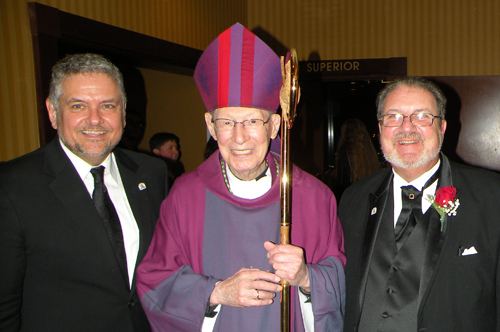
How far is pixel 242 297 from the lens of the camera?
1.61m

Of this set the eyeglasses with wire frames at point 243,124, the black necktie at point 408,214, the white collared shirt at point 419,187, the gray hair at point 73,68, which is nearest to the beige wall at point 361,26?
the gray hair at point 73,68

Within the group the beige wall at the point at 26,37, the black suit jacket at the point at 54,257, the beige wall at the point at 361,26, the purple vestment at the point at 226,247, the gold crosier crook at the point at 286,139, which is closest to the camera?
the gold crosier crook at the point at 286,139

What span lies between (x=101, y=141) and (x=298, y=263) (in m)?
1.05

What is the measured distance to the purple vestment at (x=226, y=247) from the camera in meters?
1.79

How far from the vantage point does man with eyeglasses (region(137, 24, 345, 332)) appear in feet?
5.83

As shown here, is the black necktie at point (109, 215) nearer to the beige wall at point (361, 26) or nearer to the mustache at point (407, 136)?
the mustache at point (407, 136)

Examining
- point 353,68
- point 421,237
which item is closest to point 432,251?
point 421,237

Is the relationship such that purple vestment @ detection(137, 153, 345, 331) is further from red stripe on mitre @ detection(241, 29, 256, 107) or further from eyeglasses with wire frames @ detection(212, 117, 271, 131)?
Answer: red stripe on mitre @ detection(241, 29, 256, 107)

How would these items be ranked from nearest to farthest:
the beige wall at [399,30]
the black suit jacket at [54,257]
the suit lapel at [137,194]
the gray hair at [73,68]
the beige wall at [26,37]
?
the black suit jacket at [54,257] → the gray hair at [73,68] → the suit lapel at [137,194] → the beige wall at [26,37] → the beige wall at [399,30]

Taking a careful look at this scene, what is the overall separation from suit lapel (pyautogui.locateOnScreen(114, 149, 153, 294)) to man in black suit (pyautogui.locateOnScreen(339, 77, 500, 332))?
988mm

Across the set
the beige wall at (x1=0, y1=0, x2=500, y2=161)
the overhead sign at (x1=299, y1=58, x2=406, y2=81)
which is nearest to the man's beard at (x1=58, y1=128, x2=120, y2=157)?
the beige wall at (x1=0, y1=0, x2=500, y2=161)

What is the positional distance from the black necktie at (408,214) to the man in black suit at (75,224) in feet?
3.92

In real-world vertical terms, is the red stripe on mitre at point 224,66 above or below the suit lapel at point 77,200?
above

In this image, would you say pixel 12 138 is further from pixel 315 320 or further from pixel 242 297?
pixel 315 320
